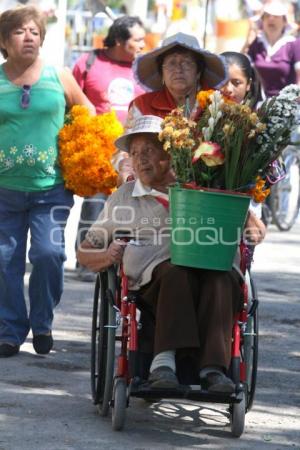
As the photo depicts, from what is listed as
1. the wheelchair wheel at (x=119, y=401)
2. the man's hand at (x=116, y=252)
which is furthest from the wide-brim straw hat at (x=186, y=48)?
the wheelchair wheel at (x=119, y=401)

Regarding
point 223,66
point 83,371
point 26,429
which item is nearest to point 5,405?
point 26,429

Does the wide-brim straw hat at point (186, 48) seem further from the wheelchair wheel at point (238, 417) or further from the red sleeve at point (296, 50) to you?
the red sleeve at point (296, 50)

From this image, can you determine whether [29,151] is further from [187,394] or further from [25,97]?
[187,394]

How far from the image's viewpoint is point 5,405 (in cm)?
645

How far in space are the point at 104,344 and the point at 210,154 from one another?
47.6 inches

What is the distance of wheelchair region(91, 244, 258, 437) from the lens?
5855mm

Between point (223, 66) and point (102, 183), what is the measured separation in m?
0.98

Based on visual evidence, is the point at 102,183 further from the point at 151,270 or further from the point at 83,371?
the point at 151,270

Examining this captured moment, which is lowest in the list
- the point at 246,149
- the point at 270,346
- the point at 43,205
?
the point at 270,346

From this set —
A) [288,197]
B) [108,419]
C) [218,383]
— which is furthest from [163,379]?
[288,197]

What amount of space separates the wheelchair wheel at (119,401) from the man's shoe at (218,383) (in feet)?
1.22

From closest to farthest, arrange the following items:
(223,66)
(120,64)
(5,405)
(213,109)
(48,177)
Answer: (213,109) → (5,405) → (223,66) → (48,177) → (120,64)

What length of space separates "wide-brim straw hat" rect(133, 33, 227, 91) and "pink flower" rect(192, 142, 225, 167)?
128cm

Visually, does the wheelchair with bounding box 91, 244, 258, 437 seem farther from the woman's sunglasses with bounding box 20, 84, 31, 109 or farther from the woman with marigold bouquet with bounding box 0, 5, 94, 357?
the woman's sunglasses with bounding box 20, 84, 31, 109
